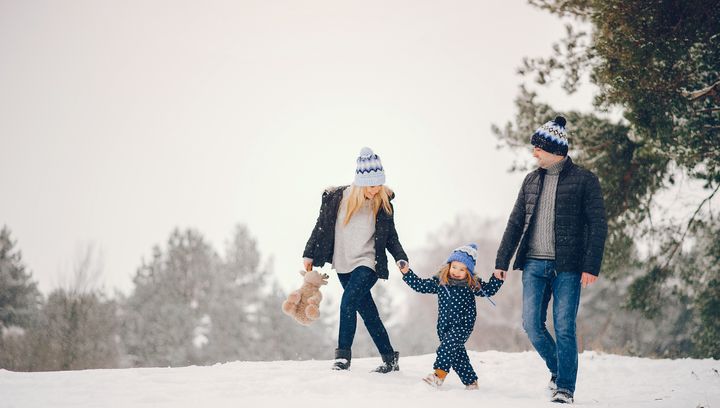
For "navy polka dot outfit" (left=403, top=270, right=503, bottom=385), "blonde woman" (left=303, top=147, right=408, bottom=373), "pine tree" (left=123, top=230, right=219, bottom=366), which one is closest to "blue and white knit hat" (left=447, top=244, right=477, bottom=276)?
"navy polka dot outfit" (left=403, top=270, right=503, bottom=385)

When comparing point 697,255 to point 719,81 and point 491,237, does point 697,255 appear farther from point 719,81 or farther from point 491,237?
point 491,237

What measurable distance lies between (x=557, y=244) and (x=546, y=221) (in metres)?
0.26

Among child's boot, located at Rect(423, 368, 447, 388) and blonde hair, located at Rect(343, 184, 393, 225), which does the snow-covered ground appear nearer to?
child's boot, located at Rect(423, 368, 447, 388)

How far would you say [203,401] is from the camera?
520 centimetres

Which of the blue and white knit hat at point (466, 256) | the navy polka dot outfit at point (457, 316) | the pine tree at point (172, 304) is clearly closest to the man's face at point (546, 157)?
the blue and white knit hat at point (466, 256)

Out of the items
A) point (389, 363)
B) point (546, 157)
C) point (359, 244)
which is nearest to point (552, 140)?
point (546, 157)

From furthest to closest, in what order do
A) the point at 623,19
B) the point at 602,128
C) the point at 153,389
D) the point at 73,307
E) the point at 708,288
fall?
the point at 73,307, the point at 708,288, the point at 602,128, the point at 623,19, the point at 153,389

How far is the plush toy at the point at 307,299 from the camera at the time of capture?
278 inches

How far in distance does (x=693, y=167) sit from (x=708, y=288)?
159 inches

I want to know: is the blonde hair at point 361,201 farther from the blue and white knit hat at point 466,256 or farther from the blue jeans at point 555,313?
the blue jeans at point 555,313

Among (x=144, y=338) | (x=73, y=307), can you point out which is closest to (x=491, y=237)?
(x=144, y=338)

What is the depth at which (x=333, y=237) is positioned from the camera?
6852 mm

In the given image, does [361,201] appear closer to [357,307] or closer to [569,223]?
[357,307]

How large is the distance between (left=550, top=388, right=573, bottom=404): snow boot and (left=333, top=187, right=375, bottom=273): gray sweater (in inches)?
78.4
